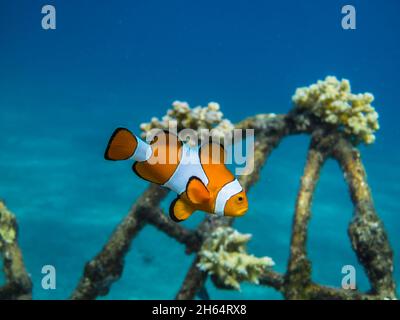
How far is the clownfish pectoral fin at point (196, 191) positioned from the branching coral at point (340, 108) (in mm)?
4063

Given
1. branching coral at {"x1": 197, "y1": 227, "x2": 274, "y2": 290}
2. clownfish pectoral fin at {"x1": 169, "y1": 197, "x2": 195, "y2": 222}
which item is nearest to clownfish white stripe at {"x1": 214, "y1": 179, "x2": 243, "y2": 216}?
clownfish pectoral fin at {"x1": 169, "y1": 197, "x2": 195, "y2": 222}

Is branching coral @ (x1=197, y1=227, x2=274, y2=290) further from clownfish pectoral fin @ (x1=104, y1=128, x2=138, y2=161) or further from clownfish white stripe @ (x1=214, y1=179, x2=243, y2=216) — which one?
clownfish pectoral fin @ (x1=104, y1=128, x2=138, y2=161)

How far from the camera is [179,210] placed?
2.12m

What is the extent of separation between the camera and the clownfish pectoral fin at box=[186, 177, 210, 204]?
2.06 meters

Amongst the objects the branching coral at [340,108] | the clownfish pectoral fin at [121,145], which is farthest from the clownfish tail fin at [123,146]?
the branching coral at [340,108]

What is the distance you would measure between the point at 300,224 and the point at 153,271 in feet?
15.6

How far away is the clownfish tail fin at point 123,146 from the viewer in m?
1.90

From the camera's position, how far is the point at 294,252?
4840 mm

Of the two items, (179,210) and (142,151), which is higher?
(142,151)

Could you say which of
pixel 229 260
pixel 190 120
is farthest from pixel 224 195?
pixel 190 120

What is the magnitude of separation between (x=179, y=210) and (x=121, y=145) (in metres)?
0.43

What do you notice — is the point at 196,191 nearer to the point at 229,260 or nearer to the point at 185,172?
the point at 185,172
